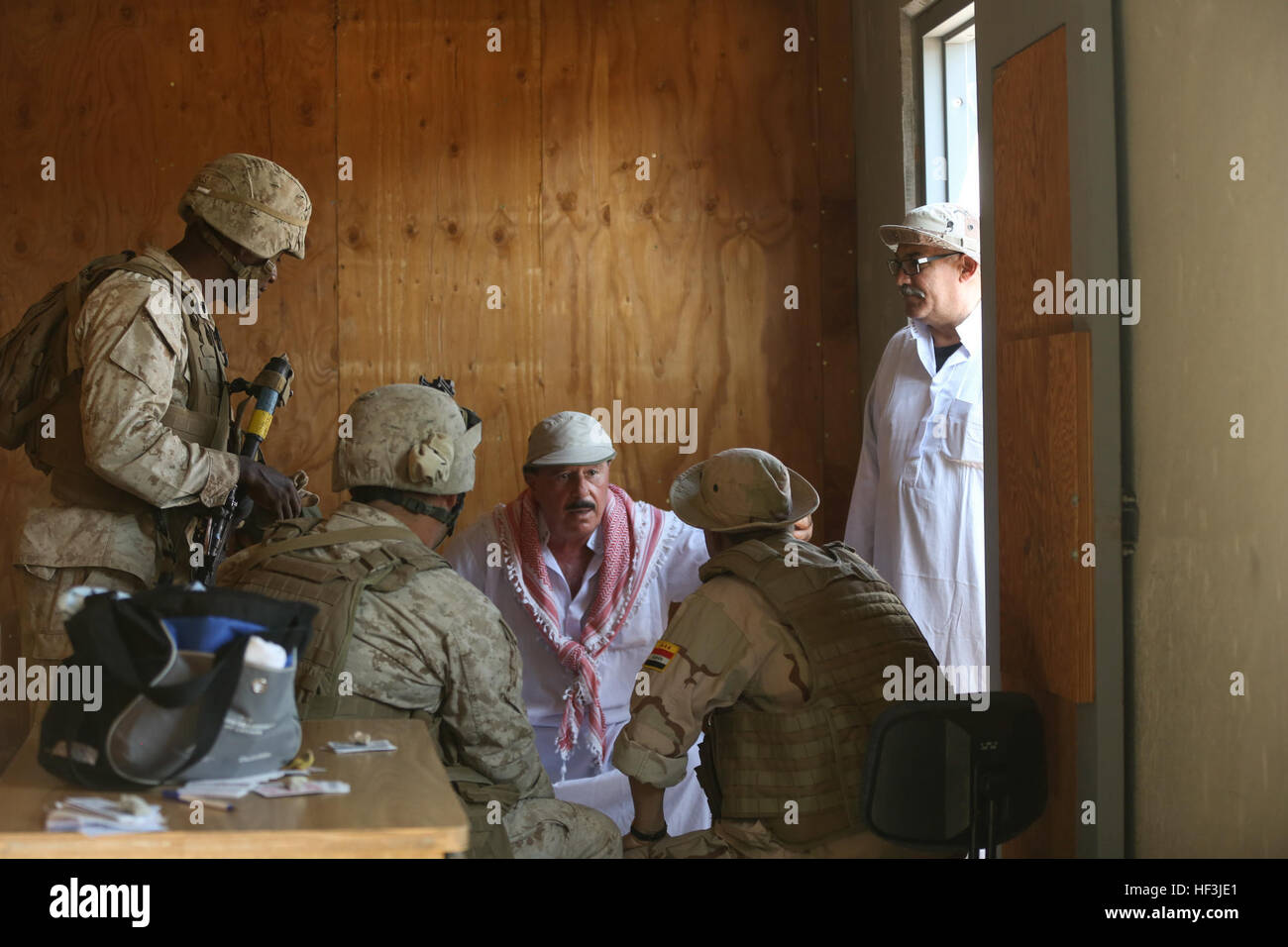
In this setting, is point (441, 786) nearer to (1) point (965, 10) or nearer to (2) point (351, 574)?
(2) point (351, 574)

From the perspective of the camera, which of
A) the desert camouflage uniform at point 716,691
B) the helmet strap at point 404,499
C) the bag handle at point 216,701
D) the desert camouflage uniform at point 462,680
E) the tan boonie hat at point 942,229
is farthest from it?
the tan boonie hat at point 942,229

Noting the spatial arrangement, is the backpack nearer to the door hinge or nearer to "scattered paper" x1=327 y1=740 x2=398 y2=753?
"scattered paper" x1=327 y1=740 x2=398 y2=753

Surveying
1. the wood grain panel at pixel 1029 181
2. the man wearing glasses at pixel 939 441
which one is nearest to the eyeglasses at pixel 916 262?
the man wearing glasses at pixel 939 441

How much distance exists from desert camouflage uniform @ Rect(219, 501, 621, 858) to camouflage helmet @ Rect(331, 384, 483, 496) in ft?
0.33

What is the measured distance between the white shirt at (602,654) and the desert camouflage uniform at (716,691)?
75 cm

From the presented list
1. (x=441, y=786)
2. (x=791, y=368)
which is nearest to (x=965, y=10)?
(x=791, y=368)

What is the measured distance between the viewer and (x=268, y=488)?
9.29 ft

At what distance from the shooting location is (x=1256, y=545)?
7.13 ft

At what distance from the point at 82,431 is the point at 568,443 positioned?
1.14 m

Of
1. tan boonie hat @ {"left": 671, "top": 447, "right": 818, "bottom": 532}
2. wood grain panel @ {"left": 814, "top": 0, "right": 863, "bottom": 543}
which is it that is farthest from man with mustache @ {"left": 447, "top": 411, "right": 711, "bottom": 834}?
wood grain panel @ {"left": 814, "top": 0, "right": 863, "bottom": 543}

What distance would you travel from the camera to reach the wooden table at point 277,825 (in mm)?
1386

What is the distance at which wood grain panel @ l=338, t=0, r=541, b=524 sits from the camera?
4.24m

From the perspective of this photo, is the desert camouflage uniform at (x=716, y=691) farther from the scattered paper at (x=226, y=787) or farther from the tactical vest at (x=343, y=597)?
the scattered paper at (x=226, y=787)

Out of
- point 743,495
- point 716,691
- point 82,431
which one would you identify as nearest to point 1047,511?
point 743,495
